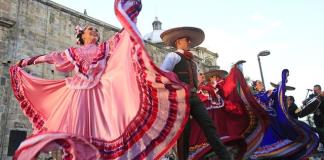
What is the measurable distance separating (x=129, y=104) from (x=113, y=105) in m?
0.20

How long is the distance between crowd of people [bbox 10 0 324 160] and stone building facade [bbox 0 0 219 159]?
939 centimetres

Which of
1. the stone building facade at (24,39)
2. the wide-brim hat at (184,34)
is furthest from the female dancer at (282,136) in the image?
the stone building facade at (24,39)

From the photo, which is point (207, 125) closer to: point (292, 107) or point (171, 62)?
point (171, 62)

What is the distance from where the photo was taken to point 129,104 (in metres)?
3.11

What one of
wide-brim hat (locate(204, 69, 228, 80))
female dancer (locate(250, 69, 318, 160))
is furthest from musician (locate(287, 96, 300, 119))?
wide-brim hat (locate(204, 69, 228, 80))

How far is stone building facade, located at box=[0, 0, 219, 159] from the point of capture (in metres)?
12.5

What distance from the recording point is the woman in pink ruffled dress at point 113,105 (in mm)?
2850

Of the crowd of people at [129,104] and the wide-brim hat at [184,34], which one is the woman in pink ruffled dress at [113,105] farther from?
the wide-brim hat at [184,34]

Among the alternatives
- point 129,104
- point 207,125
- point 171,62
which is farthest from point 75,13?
point 207,125

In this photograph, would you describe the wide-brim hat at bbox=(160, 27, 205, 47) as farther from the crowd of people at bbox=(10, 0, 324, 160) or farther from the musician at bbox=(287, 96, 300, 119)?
the musician at bbox=(287, 96, 300, 119)

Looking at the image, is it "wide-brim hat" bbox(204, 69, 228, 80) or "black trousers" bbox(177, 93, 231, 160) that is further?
"wide-brim hat" bbox(204, 69, 228, 80)

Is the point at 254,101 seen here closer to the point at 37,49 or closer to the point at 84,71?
the point at 84,71

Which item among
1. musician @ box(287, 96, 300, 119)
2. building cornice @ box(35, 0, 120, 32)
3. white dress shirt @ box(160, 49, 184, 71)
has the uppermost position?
building cornice @ box(35, 0, 120, 32)

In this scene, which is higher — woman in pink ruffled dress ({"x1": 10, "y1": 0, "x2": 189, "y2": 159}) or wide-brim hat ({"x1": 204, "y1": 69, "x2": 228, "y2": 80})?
wide-brim hat ({"x1": 204, "y1": 69, "x2": 228, "y2": 80})
